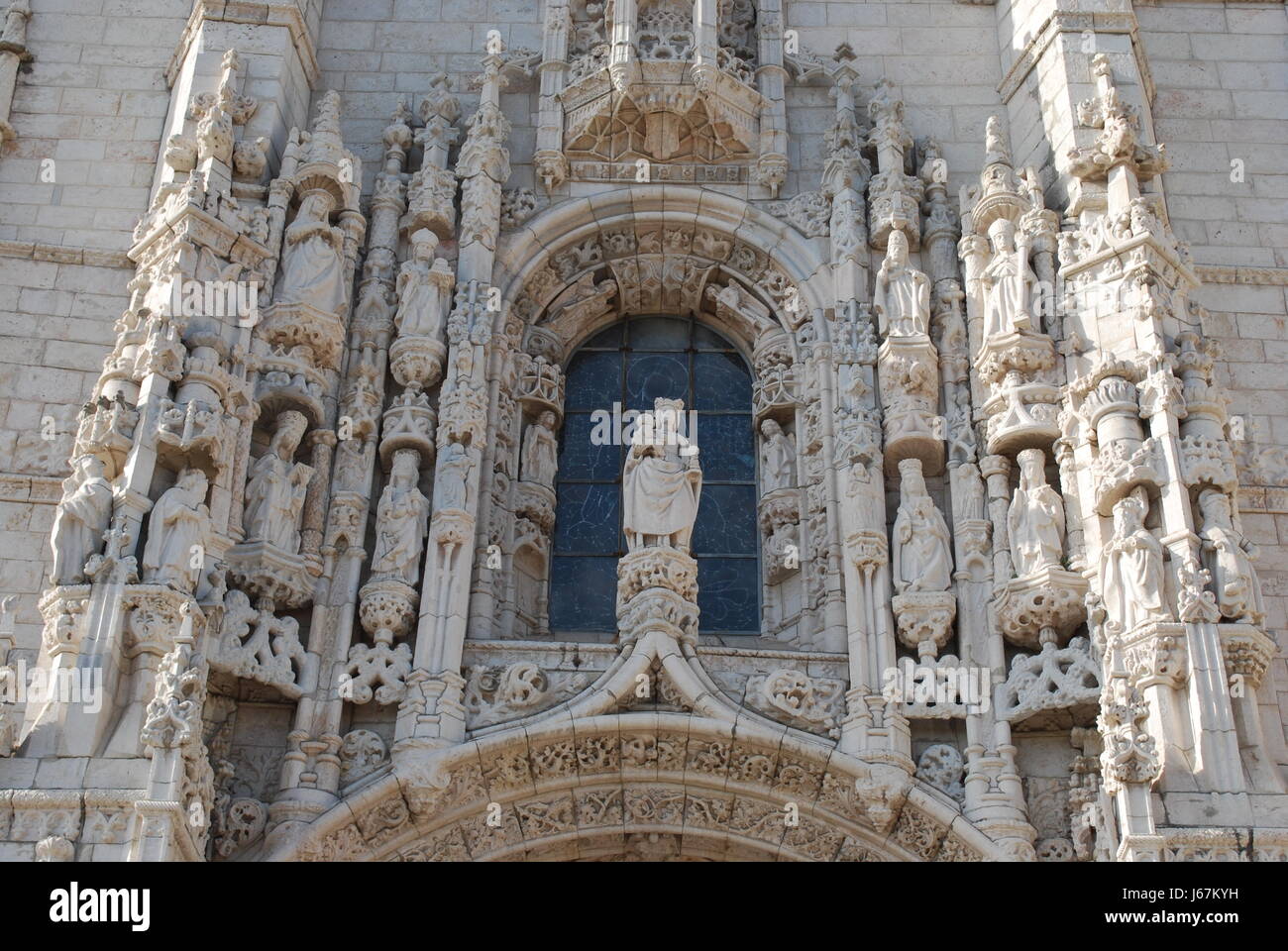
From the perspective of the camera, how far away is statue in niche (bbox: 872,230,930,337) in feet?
49.4

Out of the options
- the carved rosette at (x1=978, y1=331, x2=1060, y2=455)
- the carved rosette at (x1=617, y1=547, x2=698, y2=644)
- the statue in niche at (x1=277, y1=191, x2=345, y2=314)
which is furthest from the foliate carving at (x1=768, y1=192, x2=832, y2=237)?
the statue in niche at (x1=277, y1=191, x2=345, y2=314)

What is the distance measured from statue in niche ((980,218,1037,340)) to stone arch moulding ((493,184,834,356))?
57.4 inches

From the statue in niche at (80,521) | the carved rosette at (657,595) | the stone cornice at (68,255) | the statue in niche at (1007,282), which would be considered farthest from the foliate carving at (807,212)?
the statue in niche at (80,521)

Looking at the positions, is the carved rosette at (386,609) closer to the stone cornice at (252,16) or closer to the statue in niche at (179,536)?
the statue in niche at (179,536)

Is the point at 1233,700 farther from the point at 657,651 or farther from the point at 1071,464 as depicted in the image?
the point at 657,651

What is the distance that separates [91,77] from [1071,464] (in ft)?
28.9

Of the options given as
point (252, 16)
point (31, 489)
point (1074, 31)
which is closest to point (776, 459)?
point (1074, 31)

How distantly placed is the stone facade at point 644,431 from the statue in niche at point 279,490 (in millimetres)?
39

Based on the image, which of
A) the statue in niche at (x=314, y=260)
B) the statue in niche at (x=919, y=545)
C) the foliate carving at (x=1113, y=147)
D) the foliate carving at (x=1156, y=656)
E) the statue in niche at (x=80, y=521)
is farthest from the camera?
the foliate carving at (x=1113, y=147)

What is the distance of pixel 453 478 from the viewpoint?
47.2 feet

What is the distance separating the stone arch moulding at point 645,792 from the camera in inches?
517

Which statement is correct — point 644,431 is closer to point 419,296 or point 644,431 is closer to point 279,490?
point 419,296

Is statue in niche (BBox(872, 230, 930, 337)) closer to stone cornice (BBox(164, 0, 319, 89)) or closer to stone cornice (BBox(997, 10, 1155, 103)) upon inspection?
stone cornice (BBox(997, 10, 1155, 103))
